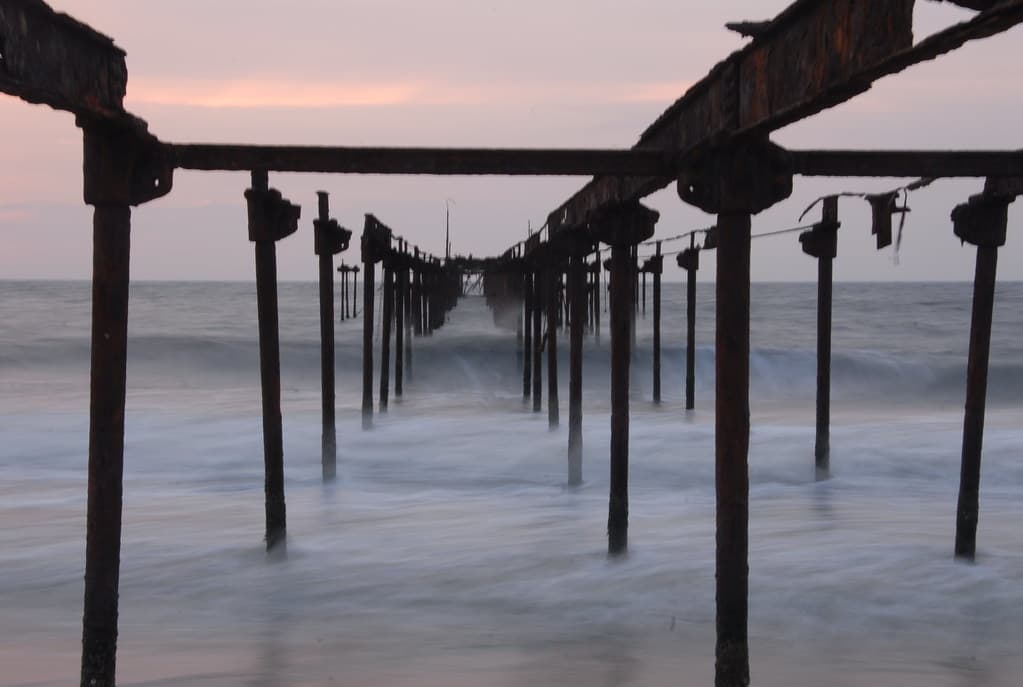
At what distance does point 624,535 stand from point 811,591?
140cm

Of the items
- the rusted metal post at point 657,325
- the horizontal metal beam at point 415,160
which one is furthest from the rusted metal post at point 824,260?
the rusted metal post at point 657,325

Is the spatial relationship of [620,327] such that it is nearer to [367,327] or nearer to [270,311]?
[270,311]

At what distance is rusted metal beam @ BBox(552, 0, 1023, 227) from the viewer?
2959mm

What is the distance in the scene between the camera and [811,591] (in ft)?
21.3

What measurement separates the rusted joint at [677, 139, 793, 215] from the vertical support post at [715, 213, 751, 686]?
0.07 meters

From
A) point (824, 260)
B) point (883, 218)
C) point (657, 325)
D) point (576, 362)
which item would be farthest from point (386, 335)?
point (883, 218)

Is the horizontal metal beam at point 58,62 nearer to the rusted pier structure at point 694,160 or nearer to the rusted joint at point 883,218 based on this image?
the rusted pier structure at point 694,160

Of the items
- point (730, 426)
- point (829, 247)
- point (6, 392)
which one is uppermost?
point (829, 247)

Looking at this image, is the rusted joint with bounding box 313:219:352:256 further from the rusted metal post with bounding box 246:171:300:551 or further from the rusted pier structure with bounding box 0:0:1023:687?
the rusted pier structure with bounding box 0:0:1023:687

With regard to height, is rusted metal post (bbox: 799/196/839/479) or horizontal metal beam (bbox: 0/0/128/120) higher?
horizontal metal beam (bbox: 0/0/128/120)

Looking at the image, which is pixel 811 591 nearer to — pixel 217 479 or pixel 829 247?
pixel 829 247

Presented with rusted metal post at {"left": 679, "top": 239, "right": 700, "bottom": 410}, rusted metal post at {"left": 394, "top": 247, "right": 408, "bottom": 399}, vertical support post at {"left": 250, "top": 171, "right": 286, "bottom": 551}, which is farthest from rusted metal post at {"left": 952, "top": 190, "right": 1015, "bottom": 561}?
rusted metal post at {"left": 394, "top": 247, "right": 408, "bottom": 399}

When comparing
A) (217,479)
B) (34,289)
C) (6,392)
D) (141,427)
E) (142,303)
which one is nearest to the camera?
(217,479)

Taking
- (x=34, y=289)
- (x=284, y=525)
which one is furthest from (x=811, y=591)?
(x=34, y=289)
